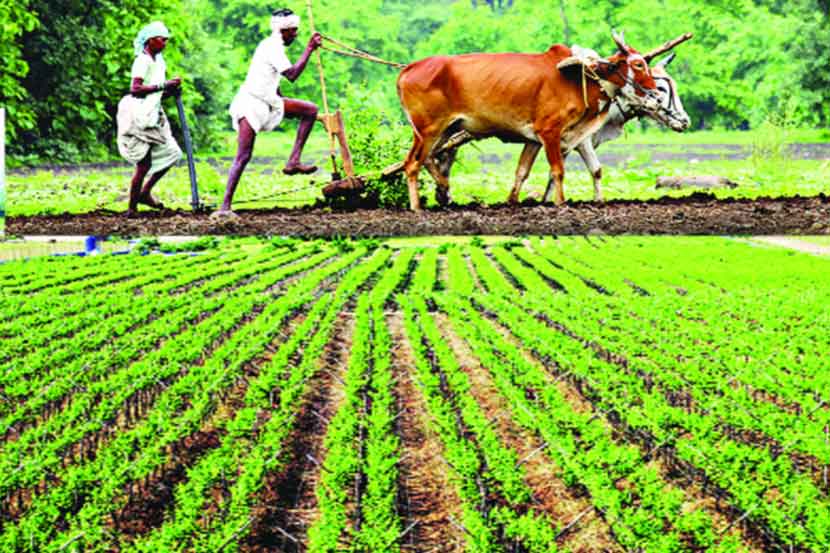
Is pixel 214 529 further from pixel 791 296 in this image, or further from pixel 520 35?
pixel 520 35

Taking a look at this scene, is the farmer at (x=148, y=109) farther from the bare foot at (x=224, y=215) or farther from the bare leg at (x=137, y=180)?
the bare foot at (x=224, y=215)

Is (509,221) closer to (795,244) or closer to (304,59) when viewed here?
(304,59)

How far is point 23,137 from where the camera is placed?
22297 millimetres

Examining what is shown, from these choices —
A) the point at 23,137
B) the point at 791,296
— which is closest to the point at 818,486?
the point at 791,296

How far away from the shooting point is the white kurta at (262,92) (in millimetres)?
10562

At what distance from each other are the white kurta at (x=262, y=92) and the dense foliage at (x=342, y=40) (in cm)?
646

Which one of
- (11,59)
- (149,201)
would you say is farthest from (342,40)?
(149,201)

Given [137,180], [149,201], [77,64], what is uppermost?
[77,64]

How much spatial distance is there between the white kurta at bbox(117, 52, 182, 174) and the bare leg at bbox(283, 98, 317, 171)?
4.97ft

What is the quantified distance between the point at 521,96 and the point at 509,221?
1.46m

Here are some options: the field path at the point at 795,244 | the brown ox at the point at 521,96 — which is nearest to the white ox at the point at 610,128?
the brown ox at the point at 521,96

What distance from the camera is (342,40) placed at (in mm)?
25328

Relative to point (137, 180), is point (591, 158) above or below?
above

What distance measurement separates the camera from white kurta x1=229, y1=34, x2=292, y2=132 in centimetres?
1056
